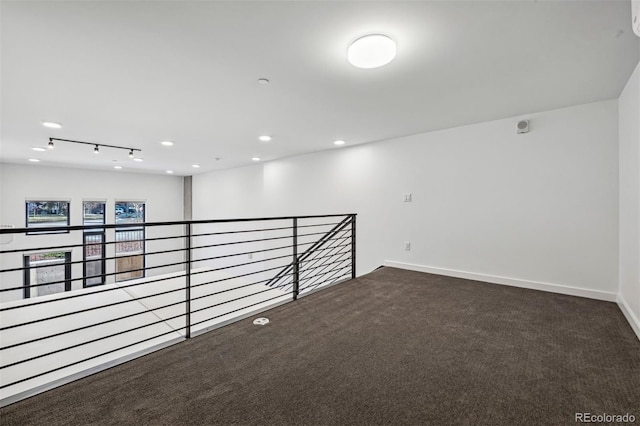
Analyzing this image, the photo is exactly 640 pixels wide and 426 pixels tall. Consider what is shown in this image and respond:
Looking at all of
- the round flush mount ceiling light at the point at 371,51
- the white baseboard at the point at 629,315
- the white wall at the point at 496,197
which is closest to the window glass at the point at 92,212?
the white wall at the point at 496,197

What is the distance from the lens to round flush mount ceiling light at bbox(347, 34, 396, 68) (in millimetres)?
1840

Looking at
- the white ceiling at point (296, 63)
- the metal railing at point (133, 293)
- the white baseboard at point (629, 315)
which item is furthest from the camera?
the white baseboard at point (629, 315)

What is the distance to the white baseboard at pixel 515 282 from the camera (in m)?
2.94

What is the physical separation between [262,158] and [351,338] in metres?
4.77

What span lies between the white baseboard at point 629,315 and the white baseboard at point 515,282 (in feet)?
0.51

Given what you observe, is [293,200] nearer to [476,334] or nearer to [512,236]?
[512,236]

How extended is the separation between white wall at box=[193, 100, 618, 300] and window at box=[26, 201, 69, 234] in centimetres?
679

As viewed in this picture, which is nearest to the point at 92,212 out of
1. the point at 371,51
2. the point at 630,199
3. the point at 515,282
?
the point at 371,51

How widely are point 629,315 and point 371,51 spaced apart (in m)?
3.04

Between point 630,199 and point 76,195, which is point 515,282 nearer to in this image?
point 630,199

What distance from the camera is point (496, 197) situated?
3.52m

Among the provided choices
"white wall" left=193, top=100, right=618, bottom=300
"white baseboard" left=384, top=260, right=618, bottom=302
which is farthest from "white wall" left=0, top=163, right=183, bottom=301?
"white baseboard" left=384, top=260, right=618, bottom=302

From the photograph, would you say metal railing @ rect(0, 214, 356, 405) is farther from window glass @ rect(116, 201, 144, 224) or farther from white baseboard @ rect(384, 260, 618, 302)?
white baseboard @ rect(384, 260, 618, 302)

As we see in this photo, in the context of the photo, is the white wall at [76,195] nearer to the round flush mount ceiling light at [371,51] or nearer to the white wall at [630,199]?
the round flush mount ceiling light at [371,51]
